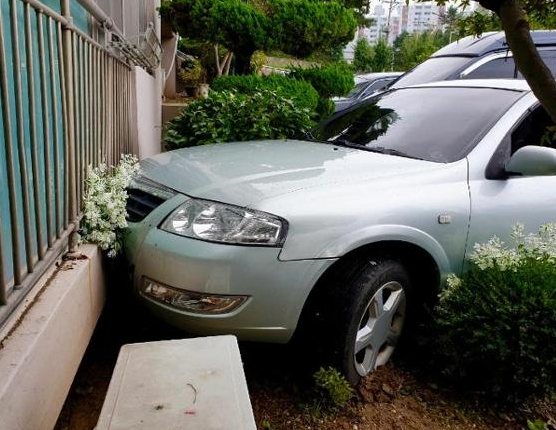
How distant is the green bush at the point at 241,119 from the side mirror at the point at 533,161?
7.34ft

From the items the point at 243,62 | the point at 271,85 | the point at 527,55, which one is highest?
the point at 243,62

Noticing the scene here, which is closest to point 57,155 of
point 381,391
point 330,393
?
point 330,393

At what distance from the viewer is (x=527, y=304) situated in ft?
7.76

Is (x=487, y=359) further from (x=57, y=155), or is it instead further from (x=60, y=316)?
(x=57, y=155)

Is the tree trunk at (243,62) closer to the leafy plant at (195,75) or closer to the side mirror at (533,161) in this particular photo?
the leafy plant at (195,75)

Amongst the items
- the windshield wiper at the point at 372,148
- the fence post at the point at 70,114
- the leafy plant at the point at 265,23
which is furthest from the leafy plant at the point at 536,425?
the leafy plant at the point at 265,23

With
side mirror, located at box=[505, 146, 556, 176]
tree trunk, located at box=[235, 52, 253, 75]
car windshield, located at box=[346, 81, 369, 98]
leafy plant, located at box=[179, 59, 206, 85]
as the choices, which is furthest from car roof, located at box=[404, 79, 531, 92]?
leafy plant, located at box=[179, 59, 206, 85]

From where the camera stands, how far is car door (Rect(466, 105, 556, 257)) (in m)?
2.72

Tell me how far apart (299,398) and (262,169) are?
1.13 meters

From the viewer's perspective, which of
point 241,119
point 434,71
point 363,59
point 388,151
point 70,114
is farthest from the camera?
point 363,59

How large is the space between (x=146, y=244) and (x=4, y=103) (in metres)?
1.02

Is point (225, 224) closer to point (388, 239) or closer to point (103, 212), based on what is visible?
point (103, 212)

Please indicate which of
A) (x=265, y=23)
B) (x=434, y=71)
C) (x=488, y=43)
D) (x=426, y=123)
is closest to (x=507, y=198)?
(x=426, y=123)

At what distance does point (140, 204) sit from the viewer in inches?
103
